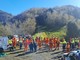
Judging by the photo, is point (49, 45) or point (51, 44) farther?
point (49, 45)

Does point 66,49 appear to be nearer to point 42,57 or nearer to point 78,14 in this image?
point 42,57

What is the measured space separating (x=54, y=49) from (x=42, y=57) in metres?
6.46

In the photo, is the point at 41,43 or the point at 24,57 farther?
the point at 41,43

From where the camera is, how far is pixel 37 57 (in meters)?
30.1

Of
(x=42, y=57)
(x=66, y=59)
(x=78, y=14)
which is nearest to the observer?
(x=66, y=59)

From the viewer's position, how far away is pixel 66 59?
2166cm

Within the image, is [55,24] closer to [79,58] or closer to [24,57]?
[24,57]

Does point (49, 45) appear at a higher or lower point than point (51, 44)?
lower

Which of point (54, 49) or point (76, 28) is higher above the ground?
point (76, 28)

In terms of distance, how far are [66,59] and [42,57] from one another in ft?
28.2

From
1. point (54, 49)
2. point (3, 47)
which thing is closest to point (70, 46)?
point (54, 49)

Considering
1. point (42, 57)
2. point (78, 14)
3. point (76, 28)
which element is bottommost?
point (42, 57)

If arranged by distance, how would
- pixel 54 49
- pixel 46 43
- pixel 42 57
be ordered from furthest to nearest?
pixel 46 43 < pixel 54 49 < pixel 42 57

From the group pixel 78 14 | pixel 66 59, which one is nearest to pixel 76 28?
pixel 66 59
